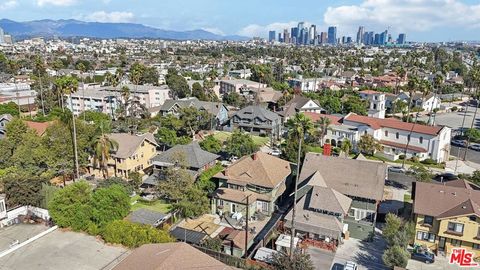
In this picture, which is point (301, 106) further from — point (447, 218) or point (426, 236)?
point (447, 218)

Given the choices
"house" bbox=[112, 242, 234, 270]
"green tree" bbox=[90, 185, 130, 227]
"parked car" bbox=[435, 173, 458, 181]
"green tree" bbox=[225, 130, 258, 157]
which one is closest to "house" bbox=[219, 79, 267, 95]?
"green tree" bbox=[225, 130, 258, 157]

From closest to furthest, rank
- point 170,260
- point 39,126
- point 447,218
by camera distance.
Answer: point 170,260
point 447,218
point 39,126

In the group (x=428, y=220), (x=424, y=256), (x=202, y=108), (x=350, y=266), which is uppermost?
(x=202, y=108)

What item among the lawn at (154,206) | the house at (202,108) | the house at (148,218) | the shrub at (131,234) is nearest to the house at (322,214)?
the shrub at (131,234)

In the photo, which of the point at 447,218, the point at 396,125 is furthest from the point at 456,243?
the point at 396,125

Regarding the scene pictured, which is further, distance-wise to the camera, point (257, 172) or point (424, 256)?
point (257, 172)

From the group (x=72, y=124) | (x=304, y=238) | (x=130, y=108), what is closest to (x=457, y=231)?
(x=304, y=238)

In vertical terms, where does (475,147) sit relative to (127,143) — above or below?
below
